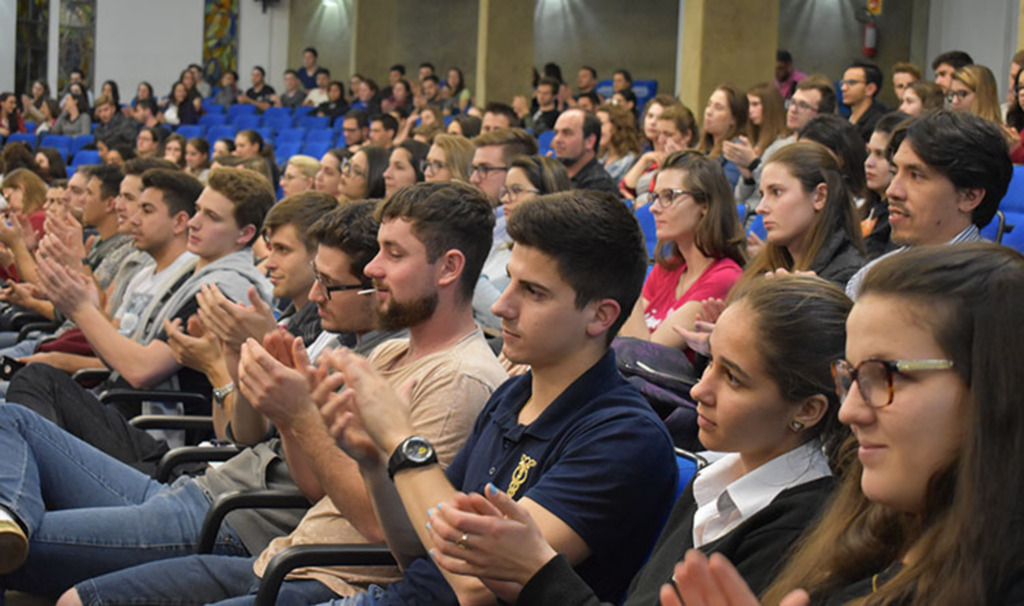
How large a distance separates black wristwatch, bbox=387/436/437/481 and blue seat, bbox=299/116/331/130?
13054 mm

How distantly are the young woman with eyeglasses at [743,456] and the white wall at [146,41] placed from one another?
19.6 m

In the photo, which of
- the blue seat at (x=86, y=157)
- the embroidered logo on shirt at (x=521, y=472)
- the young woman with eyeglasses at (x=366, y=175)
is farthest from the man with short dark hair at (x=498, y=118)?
the blue seat at (x=86, y=157)

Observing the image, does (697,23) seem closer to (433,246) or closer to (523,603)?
(433,246)

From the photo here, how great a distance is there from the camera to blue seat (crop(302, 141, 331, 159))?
13.0m

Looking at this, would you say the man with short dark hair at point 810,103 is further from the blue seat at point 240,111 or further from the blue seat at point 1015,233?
the blue seat at point 240,111

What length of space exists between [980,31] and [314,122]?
7.91 meters

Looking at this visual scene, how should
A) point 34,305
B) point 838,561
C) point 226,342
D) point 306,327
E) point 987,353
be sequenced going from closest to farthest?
point 987,353
point 838,561
point 226,342
point 306,327
point 34,305

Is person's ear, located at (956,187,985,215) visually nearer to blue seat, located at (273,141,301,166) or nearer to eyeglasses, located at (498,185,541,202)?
eyeglasses, located at (498,185,541,202)

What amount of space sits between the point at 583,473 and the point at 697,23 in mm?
8412

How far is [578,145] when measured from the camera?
19.5ft

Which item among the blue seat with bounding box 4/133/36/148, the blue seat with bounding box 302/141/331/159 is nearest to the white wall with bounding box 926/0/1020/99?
the blue seat with bounding box 302/141/331/159

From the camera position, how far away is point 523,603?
5.60 ft

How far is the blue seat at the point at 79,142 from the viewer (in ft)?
48.2

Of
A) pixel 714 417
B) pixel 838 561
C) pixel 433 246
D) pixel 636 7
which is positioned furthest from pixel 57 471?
pixel 636 7
